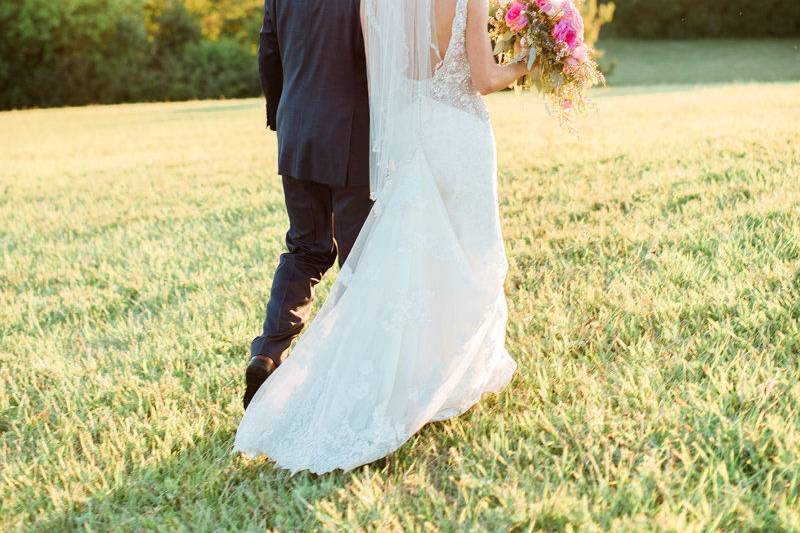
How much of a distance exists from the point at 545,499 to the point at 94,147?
17.6 meters

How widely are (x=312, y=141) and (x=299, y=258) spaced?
625mm

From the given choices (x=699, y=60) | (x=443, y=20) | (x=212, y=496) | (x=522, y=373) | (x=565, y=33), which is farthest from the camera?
(x=699, y=60)

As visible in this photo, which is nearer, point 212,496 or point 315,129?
point 212,496

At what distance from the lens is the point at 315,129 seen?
3.32 meters

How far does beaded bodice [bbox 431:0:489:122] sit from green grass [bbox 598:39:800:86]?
31339mm

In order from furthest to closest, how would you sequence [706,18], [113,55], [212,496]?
[706,18] < [113,55] < [212,496]

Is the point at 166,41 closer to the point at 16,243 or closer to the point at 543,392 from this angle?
the point at 16,243

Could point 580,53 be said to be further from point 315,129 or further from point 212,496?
point 212,496

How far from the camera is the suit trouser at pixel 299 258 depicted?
357 centimetres

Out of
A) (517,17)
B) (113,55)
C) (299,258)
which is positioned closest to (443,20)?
(517,17)

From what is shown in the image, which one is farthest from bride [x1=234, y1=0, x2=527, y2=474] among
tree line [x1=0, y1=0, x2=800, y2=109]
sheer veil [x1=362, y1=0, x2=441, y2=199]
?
tree line [x1=0, y1=0, x2=800, y2=109]

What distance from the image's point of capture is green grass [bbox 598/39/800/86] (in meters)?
35.9

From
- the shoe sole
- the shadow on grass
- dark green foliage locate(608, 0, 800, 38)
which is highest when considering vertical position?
dark green foliage locate(608, 0, 800, 38)

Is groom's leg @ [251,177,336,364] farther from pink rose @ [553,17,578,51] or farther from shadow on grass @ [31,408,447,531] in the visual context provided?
pink rose @ [553,17,578,51]
